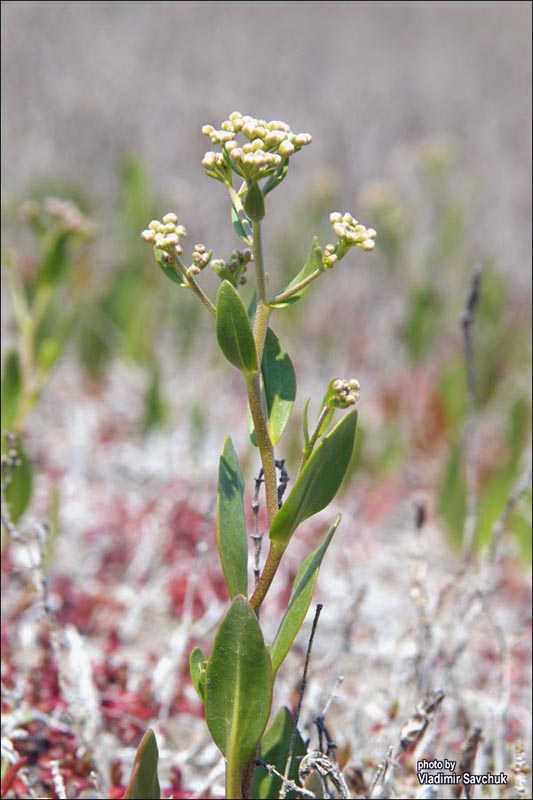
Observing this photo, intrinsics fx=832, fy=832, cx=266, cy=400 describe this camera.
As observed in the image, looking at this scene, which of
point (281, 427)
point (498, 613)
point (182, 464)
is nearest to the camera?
point (281, 427)

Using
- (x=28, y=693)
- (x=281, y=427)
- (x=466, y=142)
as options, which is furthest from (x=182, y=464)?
(x=466, y=142)

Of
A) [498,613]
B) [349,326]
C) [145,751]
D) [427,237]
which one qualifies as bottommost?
[145,751]

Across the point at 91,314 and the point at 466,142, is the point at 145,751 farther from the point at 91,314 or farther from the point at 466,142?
the point at 466,142

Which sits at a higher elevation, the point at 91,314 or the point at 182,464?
the point at 91,314

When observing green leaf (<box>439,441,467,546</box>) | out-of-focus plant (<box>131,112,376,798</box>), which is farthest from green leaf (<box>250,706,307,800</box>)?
green leaf (<box>439,441,467,546</box>)

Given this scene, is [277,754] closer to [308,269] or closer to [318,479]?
[318,479]

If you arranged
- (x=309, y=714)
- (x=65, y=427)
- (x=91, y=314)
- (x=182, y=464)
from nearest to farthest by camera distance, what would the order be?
(x=309, y=714) → (x=182, y=464) → (x=65, y=427) → (x=91, y=314)

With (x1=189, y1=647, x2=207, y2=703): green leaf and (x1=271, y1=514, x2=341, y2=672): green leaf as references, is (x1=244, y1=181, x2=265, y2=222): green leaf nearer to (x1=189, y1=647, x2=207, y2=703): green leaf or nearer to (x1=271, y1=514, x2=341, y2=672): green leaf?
(x1=271, y1=514, x2=341, y2=672): green leaf

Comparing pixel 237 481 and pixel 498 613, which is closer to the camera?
pixel 237 481
